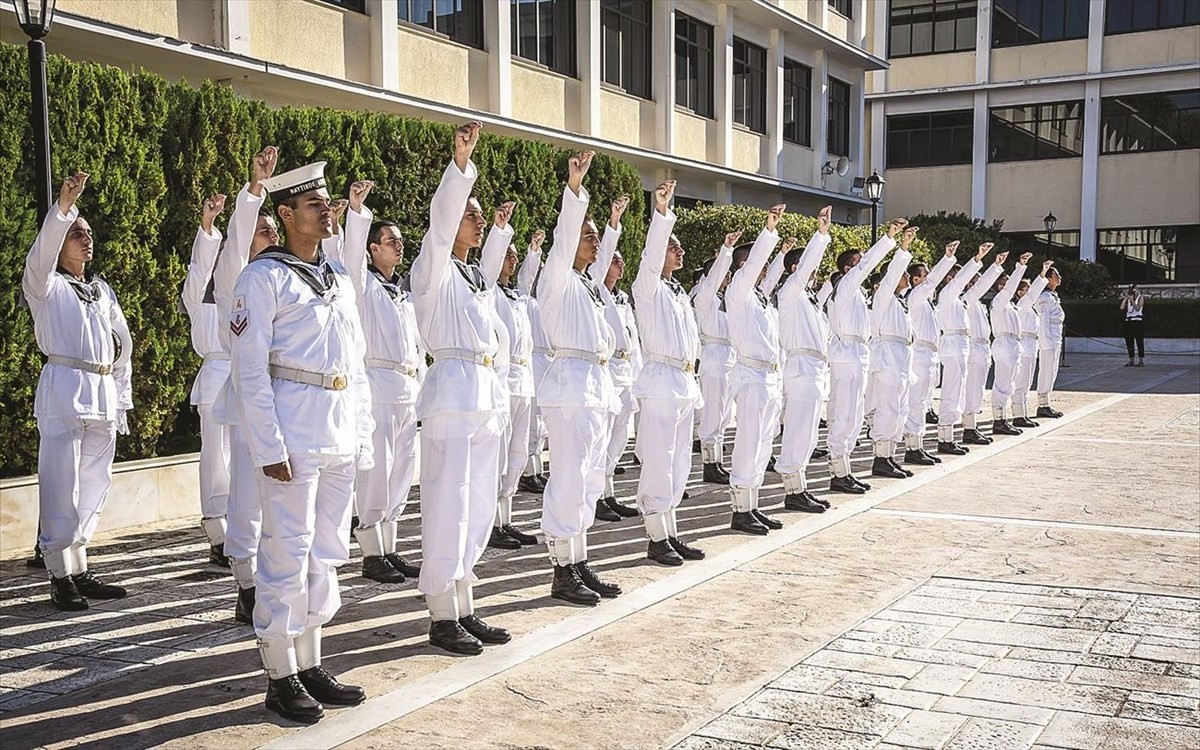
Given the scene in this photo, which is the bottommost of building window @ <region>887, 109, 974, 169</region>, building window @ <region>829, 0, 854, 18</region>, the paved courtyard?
the paved courtyard

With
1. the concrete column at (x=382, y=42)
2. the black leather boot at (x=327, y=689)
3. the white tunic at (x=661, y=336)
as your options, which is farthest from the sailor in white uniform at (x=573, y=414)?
the concrete column at (x=382, y=42)

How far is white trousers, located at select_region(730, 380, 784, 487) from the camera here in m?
9.17

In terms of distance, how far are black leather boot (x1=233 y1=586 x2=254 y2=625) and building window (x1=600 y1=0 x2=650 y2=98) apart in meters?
16.3

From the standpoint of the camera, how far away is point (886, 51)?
41531mm

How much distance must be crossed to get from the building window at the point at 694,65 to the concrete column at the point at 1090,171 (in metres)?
18.8

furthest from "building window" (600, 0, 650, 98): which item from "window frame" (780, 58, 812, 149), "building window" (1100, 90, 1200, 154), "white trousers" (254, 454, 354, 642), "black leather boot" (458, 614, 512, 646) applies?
"building window" (1100, 90, 1200, 154)

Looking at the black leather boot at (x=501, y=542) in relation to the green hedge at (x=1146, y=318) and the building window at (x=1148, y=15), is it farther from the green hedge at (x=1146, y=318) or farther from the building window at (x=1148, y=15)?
the building window at (x=1148, y=15)

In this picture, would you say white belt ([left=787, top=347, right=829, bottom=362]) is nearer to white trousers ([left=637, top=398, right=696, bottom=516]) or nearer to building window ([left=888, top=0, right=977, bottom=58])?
white trousers ([left=637, top=398, right=696, bottom=516])

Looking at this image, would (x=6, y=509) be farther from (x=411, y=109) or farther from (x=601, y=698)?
(x=411, y=109)

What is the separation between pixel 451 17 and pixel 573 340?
11.9 metres

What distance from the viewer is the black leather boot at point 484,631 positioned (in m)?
6.07

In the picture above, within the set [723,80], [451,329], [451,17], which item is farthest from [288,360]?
[723,80]

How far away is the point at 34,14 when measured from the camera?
7.62 m

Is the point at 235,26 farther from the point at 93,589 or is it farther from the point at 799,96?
the point at 799,96
